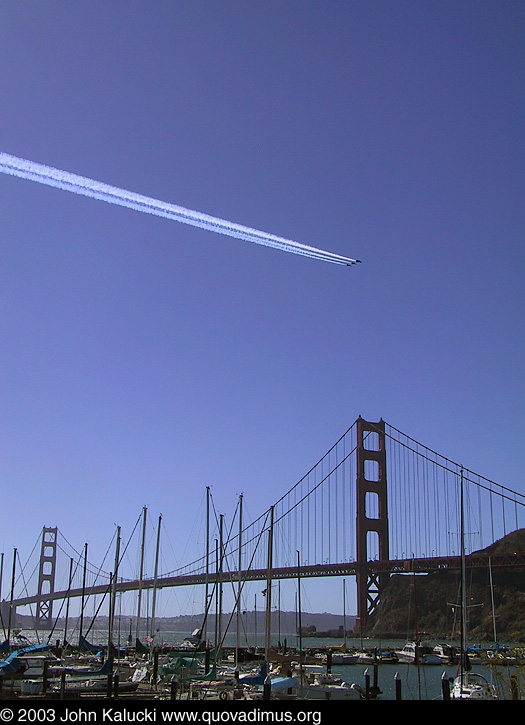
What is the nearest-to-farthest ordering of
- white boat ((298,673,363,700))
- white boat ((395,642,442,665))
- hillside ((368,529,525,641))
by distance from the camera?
white boat ((298,673,363,700))
white boat ((395,642,442,665))
hillside ((368,529,525,641))

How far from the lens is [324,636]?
352 feet

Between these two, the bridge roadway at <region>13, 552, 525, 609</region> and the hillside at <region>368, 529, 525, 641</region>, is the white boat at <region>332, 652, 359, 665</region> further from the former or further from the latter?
the hillside at <region>368, 529, 525, 641</region>

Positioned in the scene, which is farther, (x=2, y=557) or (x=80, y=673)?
(x=2, y=557)

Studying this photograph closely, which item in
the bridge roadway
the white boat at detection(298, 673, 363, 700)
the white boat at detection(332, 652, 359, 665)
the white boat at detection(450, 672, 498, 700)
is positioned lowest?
the white boat at detection(332, 652, 359, 665)

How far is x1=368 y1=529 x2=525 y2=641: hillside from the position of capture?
282ft

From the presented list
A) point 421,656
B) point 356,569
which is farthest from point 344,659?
point 356,569

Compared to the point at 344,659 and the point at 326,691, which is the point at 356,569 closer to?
the point at 344,659

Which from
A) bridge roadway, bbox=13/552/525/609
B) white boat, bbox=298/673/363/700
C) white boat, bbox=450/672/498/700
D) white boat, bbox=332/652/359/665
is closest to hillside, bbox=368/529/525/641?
bridge roadway, bbox=13/552/525/609

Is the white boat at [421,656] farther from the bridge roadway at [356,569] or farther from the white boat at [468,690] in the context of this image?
the white boat at [468,690]

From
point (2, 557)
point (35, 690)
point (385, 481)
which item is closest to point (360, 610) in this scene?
point (385, 481)

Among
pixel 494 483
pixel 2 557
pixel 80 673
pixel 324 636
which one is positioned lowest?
pixel 324 636
